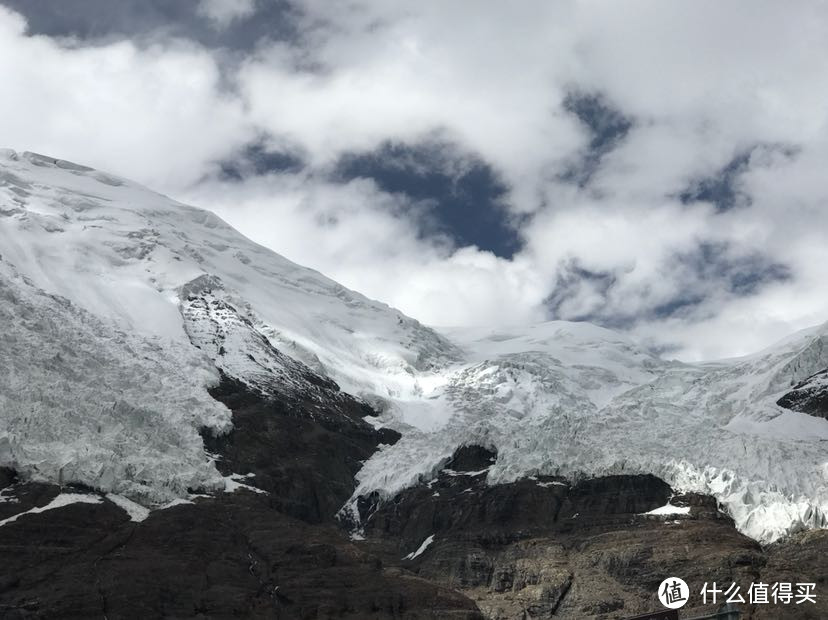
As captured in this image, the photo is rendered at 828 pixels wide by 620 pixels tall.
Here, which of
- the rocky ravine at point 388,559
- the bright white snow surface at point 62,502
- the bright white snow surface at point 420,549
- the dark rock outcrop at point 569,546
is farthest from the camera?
the bright white snow surface at point 420,549

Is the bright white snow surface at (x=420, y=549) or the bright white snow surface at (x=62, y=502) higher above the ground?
the bright white snow surface at (x=420, y=549)

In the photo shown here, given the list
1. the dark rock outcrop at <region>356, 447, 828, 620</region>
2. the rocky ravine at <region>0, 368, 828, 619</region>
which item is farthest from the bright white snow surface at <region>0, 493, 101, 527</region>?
the dark rock outcrop at <region>356, 447, 828, 620</region>

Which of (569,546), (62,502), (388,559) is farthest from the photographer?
(388,559)

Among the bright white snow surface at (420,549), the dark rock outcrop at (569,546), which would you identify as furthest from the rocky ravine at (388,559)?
the bright white snow surface at (420,549)

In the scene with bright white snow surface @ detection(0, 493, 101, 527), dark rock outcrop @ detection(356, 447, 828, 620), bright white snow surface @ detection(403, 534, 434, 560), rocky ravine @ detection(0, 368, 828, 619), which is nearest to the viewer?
rocky ravine @ detection(0, 368, 828, 619)

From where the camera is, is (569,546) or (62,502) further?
(569,546)

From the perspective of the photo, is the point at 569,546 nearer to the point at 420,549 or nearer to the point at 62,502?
the point at 420,549

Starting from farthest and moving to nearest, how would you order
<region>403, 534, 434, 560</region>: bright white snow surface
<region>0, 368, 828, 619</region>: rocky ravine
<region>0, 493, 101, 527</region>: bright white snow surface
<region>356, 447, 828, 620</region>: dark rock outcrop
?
<region>403, 534, 434, 560</region>: bright white snow surface → <region>0, 493, 101, 527</region>: bright white snow surface → <region>356, 447, 828, 620</region>: dark rock outcrop → <region>0, 368, 828, 619</region>: rocky ravine

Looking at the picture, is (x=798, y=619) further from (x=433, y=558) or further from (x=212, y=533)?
(x=212, y=533)

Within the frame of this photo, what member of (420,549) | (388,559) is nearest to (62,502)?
(388,559)

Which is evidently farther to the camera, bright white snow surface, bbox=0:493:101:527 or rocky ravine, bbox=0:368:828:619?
bright white snow surface, bbox=0:493:101:527

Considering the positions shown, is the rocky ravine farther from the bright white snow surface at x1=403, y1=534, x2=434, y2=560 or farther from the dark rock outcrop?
the bright white snow surface at x1=403, y1=534, x2=434, y2=560

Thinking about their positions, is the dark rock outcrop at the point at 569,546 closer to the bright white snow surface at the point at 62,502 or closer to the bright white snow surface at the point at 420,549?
the bright white snow surface at the point at 420,549

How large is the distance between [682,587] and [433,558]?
109959 mm
